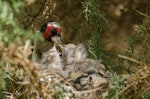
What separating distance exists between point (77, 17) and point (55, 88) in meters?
1.44

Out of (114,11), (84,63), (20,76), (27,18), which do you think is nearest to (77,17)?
(114,11)

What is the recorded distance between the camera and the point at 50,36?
2.41 m

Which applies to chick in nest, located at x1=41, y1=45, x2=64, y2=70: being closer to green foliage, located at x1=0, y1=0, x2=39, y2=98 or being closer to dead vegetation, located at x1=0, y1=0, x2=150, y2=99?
dead vegetation, located at x1=0, y1=0, x2=150, y2=99

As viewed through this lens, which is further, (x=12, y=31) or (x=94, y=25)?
(x=94, y=25)

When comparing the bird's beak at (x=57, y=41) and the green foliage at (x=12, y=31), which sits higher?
the green foliage at (x=12, y=31)

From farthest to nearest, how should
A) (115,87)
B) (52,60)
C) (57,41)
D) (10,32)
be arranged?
(57,41) < (52,60) < (115,87) < (10,32)

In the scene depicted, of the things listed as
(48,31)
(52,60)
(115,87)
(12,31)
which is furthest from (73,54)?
(12,31)

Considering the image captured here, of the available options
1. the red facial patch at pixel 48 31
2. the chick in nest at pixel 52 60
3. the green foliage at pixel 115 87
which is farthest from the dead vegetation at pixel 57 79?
the red facial patch at pixel 48 31

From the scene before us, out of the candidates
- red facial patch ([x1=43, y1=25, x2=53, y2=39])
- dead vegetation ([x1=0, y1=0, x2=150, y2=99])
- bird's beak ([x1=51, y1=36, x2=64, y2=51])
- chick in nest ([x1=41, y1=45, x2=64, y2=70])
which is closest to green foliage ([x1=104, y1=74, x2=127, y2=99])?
dead vegetation ([x1=0, y1=0, x2=150, y2=99])

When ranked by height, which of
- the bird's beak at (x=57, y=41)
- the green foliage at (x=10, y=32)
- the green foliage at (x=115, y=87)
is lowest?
the green foliage at (x=115, y=87)

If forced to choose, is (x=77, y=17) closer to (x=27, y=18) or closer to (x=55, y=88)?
(x=27, y=18)

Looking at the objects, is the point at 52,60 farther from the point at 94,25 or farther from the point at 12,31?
the point at 12,31

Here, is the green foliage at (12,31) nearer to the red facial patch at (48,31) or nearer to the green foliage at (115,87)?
the green foliage at (115,87)

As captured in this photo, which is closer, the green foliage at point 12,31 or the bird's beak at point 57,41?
the green foliage at point 12,31
